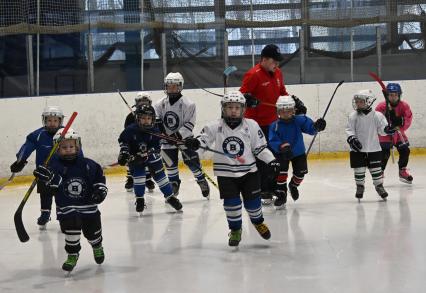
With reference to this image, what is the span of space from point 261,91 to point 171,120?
931 millimetres

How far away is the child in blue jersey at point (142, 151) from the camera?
21.7 feet

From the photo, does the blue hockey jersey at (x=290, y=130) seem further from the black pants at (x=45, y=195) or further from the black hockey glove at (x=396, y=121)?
the black pants at (x=45, y=195)

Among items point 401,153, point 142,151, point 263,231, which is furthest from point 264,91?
point 401,153

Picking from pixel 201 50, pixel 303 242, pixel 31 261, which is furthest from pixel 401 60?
pixel 31 261

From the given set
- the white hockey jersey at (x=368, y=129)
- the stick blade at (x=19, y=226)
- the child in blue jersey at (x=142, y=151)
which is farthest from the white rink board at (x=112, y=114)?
the stick blade at (x=19, y=226)

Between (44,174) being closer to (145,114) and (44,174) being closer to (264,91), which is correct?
(145,114)

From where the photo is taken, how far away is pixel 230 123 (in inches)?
212

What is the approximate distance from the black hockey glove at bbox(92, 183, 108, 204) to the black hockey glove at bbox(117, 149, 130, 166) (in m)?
1.55

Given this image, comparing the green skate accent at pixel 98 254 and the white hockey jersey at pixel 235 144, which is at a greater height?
the white hockey jersey at pixel 235 144

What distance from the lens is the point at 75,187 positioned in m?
4.85

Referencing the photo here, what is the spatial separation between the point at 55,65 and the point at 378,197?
4.10 meters

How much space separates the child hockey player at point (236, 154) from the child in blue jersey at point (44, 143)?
1266 millimetres

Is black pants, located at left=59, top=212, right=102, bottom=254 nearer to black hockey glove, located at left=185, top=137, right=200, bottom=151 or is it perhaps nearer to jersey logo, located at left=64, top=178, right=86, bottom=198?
jersey logo, located at left=64, top=178, right=86, bottom=198

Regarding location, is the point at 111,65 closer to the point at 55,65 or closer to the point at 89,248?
the point at 55,65
